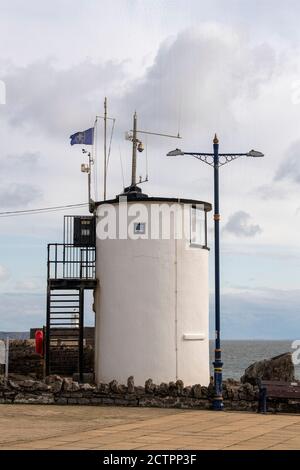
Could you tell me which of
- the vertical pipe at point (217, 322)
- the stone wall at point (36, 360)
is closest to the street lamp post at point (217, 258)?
the vertical pipe at point (217, 322)

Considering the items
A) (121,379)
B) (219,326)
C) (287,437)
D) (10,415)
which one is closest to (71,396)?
(121,379)

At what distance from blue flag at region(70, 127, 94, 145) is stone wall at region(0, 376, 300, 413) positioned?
8.73 meters

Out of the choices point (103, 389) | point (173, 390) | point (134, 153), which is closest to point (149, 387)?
point (173, 390)

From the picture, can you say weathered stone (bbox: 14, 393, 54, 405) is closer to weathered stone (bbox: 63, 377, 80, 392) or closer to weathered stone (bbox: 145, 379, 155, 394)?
weathered stone (bbox: 63, 377, 80, 392)

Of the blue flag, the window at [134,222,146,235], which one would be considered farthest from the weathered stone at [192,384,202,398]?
the blue flag

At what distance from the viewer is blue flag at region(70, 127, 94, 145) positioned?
87.3 ft

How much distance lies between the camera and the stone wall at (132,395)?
69.1ft

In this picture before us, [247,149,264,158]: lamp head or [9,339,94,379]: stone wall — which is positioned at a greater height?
[247,149,264,158]: lamp head

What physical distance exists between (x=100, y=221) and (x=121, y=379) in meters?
4.95

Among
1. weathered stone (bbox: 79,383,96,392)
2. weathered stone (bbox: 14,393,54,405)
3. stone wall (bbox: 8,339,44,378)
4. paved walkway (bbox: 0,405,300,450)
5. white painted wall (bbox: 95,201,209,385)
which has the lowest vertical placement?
paved walkway (bbox: 0,405,300,450)

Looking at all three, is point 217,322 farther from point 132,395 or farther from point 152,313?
point 132,395

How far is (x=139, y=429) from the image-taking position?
15.6 meters

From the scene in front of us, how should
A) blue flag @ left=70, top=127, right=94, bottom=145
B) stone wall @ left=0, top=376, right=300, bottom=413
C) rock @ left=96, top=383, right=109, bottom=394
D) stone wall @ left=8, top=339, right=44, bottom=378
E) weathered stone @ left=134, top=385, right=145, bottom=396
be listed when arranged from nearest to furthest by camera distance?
stone wall @ left=0, top=376, right=300, bottom=413 < weathered stone @ left=134, top=385, right=145, bottom=396 < rock @ left=96, top=383, right=109, bottom=394 < blue flag @ left=70, top=127, right=94, bottom=145 < stone wall @ left=8, top=339, right=44, bottom=378

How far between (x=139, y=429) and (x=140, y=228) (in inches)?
345
